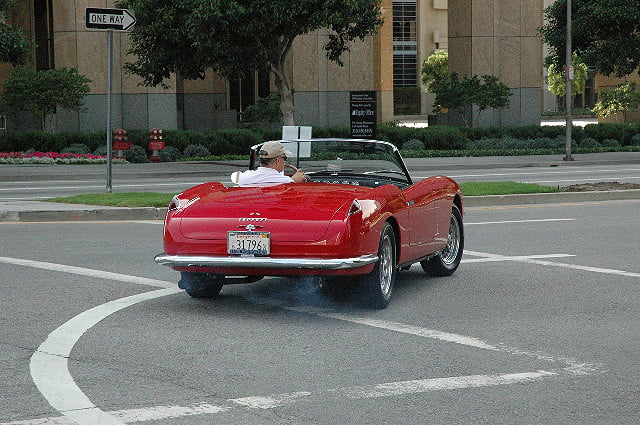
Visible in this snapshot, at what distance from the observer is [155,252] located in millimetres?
12703

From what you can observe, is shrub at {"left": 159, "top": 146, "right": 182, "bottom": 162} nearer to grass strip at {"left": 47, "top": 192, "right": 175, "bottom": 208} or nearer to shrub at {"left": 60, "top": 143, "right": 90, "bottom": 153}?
shrub at {"left": 60, "top": 143, "right": 90, "bottom": 153}

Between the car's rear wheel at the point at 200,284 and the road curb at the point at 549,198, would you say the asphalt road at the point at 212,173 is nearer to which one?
the road curb at the point at 549,198

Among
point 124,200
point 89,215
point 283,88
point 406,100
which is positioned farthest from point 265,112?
point 406,100

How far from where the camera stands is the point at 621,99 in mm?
56156

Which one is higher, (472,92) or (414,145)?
(472,92)

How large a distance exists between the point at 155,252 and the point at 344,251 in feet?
15.3

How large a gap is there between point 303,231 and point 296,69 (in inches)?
1539

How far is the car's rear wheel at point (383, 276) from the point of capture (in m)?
8.92

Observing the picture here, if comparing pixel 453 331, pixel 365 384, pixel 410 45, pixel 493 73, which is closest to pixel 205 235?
pixel 453 331

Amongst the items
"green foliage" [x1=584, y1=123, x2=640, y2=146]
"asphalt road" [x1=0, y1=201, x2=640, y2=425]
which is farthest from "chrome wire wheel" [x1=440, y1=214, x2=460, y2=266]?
"green foliage" [x1=584, y1=123, x2=640, y2=146]

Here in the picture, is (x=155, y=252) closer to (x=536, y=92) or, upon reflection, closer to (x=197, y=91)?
(x=536, y=92)

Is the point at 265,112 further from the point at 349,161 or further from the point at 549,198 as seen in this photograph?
the point at 349,161

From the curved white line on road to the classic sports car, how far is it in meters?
0.77

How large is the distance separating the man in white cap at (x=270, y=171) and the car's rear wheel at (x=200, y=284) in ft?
3.19
